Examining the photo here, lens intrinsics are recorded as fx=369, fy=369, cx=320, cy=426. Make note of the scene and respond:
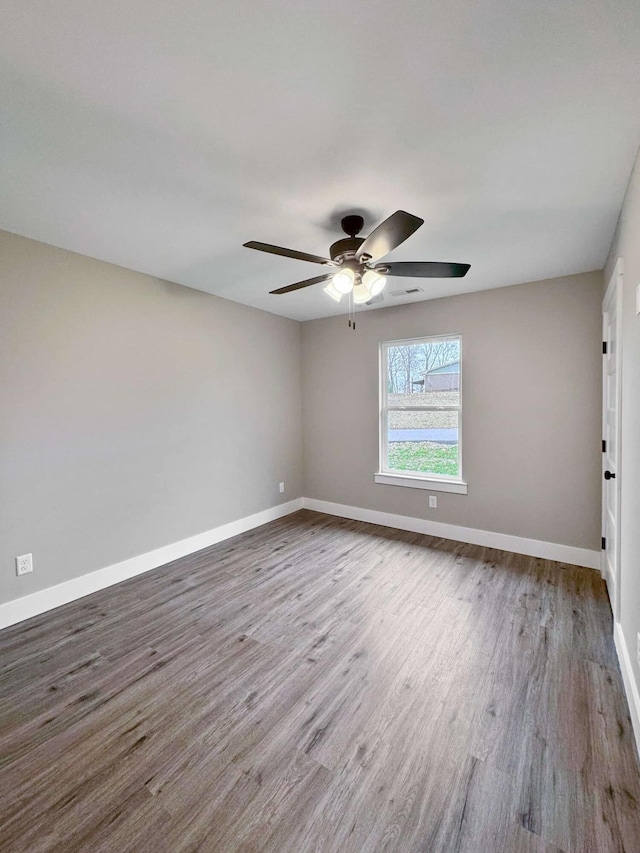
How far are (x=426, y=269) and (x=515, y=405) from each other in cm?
191

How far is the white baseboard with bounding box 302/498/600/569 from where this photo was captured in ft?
10.6

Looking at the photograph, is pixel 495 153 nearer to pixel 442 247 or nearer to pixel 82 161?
pixel 442 247

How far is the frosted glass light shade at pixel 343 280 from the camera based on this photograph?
6.93 ft

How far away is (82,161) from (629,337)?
278 cm

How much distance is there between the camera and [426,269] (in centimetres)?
219

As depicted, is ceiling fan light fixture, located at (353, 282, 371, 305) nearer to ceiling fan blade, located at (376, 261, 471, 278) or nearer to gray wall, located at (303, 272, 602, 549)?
ceiling fan blade, located at (376, 261, 471, 278)

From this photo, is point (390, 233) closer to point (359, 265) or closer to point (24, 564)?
point (359, 265)

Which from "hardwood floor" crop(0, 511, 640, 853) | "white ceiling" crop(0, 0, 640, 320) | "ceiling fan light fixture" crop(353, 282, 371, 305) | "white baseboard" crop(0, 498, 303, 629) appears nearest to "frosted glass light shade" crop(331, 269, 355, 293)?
"ceiling fan light fixture" crop(353, 282, 371, 305)

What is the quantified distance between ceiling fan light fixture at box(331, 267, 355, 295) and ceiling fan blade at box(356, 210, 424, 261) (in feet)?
0.42

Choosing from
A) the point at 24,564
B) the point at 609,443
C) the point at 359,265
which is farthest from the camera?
the point at 609,443

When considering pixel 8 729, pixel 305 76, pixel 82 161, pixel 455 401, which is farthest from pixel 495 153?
pixel 8 729

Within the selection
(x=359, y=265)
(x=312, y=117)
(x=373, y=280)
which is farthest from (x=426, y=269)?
(x=312, y=117)

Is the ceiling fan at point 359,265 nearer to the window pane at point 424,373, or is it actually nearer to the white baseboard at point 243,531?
the window pane at point 424,373

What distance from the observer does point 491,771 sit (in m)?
1.42
